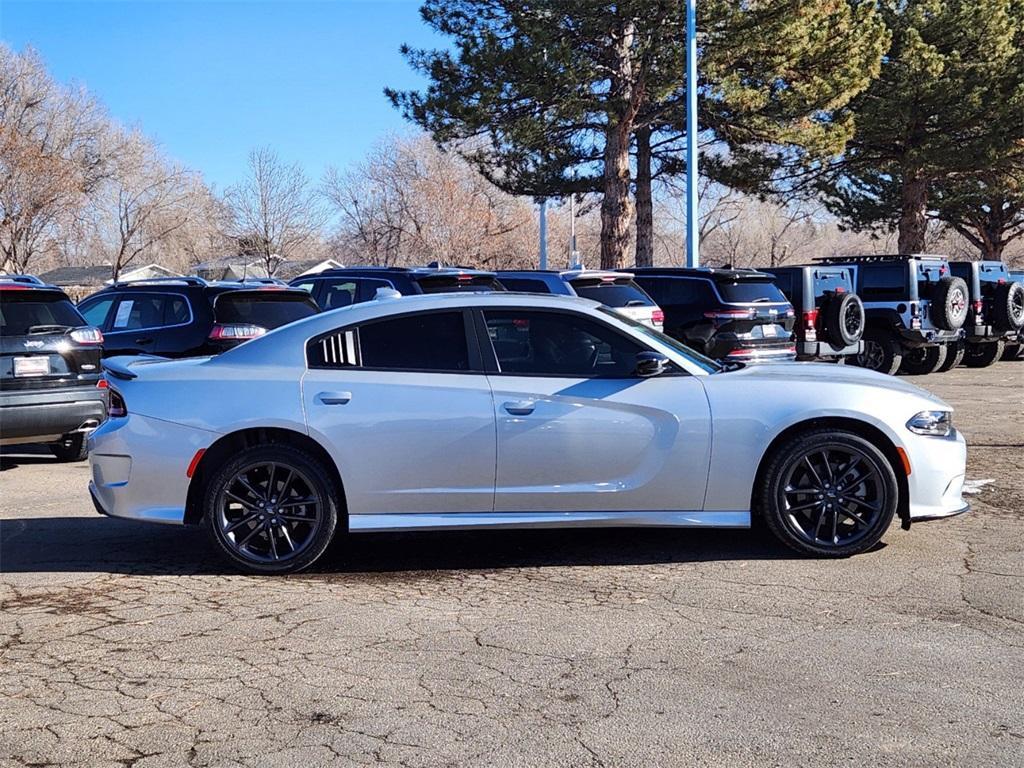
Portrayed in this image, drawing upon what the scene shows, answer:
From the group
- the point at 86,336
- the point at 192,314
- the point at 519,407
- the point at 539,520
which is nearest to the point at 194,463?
the point at 519,407

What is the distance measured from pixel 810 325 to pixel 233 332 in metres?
9.73

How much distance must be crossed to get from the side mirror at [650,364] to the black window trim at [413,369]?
89 centimetres

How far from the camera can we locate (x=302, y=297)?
12.6 meters

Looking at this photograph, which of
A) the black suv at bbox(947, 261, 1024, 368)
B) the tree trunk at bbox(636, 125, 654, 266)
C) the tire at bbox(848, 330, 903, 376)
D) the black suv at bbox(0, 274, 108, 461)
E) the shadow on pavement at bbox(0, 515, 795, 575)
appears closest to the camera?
the shadow on pavement at bbox(0, 515, 795, 575)

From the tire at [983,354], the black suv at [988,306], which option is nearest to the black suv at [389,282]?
the black suv at [988,306]

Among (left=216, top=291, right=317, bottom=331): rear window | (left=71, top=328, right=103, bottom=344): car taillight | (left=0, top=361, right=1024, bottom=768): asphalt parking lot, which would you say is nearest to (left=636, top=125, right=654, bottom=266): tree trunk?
(left=216, top=291, right=317, bottom=331): rear window

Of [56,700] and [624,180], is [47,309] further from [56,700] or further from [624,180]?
[624,180]

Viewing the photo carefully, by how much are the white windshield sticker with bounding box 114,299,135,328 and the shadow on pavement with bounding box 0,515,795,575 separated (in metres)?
5.19

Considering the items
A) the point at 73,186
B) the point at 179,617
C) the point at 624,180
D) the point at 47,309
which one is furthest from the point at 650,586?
the point at 73,186

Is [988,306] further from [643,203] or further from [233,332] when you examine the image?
[233,332]

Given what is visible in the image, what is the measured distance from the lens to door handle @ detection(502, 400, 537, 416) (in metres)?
6.37

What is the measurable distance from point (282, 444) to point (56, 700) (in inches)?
87.4

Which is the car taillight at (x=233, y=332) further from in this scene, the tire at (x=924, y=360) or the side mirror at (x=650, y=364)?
the tire at (x=924, y=360)

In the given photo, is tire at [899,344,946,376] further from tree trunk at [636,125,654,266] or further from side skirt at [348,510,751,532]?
side skirt at [348,510,751,532]
